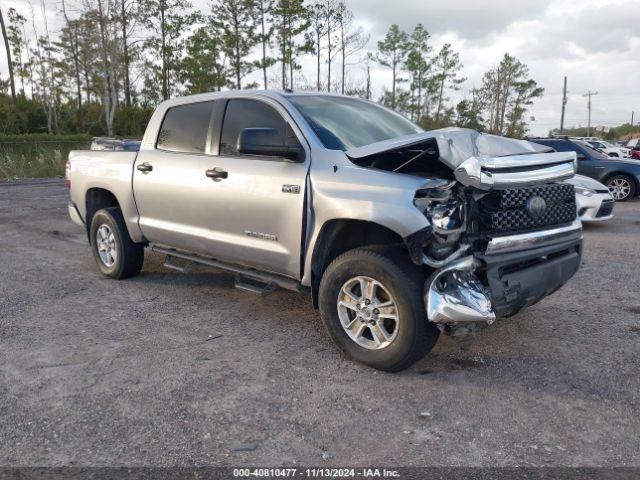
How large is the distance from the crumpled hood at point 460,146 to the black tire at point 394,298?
0.66m

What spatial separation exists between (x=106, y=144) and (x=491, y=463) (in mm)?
6491

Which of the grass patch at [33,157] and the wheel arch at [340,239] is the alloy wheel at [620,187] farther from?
the grass patch at [33,157]

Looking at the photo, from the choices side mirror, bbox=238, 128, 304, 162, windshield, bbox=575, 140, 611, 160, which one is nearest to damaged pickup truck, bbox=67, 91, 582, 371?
side mirror, bbox=238, 128, 304, 162

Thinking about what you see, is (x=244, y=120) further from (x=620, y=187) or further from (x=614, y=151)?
(x=614, y=151)

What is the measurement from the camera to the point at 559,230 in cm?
381

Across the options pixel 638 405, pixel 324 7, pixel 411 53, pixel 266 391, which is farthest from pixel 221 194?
pixel 411 53

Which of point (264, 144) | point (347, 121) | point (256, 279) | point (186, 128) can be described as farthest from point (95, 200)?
point (347, 121)

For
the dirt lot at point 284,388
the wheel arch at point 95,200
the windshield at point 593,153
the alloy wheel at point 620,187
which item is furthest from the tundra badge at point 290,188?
the alloy wheel at point 620,187

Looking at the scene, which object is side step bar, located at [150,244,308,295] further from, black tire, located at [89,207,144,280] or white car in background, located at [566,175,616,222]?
white car in background, located at [566,175,616,222]

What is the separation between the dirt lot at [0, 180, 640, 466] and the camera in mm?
2715

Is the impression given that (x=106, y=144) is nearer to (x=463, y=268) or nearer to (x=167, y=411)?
(x=167, y=411)

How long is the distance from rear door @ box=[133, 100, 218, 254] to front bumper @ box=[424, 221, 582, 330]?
2.19 m

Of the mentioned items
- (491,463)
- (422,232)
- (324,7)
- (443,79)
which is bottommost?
(491,463)

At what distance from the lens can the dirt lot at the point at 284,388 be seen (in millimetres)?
2715
